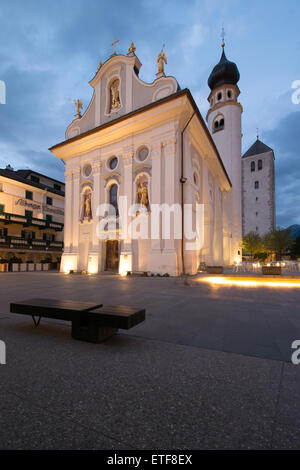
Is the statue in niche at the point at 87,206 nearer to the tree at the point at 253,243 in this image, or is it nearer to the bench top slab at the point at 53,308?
the bench top slab at the point at 53,308

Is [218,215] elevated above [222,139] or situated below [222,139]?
below

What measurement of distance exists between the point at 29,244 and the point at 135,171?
18478 mm

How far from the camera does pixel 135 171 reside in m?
17.8

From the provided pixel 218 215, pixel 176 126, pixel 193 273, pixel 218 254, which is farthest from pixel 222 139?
pixel 193 273

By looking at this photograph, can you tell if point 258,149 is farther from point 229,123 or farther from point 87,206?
point 87,206

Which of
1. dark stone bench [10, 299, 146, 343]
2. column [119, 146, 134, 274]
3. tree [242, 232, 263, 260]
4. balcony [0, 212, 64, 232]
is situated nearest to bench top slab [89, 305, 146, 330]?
dark stone bench [10, 299, 146, 343]

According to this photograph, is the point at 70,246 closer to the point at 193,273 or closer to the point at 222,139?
the point at 193,273

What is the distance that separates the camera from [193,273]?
16.4 metres

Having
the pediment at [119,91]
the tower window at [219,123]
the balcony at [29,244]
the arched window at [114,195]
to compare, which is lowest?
the balcony at [29,244]

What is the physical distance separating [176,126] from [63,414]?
1691 centimetres

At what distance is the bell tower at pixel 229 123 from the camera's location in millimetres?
33969

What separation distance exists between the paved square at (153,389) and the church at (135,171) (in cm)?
1132

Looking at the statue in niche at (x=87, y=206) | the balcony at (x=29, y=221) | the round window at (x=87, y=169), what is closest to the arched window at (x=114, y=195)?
the statue in niche at (x=87, y=206)
